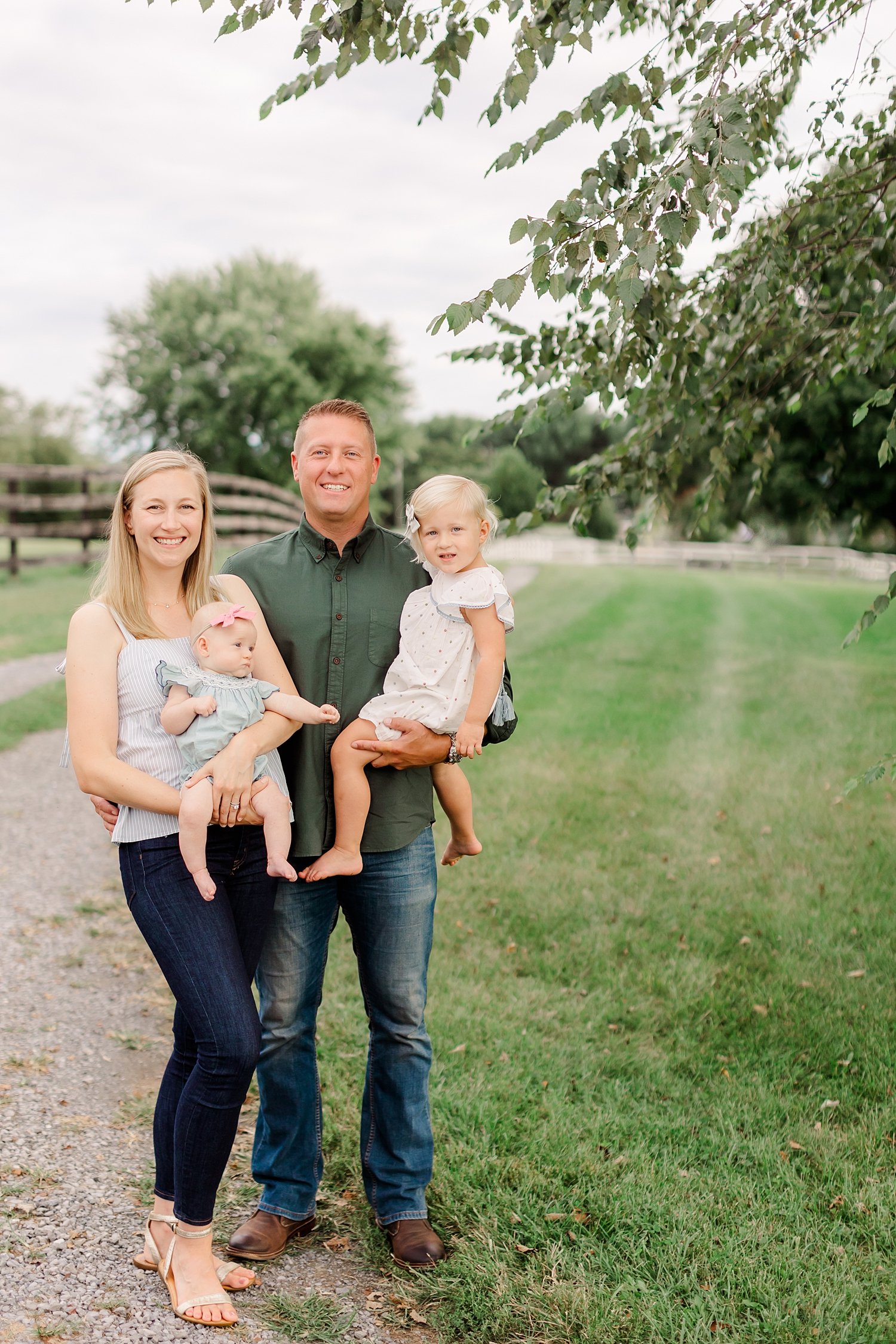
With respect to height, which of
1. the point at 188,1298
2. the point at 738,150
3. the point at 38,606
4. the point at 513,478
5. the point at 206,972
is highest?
the point at 513,478

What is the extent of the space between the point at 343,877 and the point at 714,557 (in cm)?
4240

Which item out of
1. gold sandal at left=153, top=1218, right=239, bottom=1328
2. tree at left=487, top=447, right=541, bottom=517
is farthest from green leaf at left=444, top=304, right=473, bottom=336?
tree at left=487, top=447, right=541, bottom=517

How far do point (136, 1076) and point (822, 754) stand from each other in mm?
6285

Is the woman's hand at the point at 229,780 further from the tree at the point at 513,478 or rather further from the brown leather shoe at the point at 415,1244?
the tree at the point at 513,478

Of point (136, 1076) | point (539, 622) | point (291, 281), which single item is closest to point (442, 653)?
point (136, 1076)

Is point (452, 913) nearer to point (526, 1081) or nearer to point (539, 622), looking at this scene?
point (526, 1081)

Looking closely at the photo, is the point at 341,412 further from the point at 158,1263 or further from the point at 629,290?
the point at 158,1263

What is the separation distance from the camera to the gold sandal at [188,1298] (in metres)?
2.84

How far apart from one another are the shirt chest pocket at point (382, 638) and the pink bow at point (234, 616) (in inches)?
17.2

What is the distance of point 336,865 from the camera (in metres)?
3.07

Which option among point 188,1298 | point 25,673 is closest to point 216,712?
point 188,1298

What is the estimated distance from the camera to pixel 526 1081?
4.21 meters

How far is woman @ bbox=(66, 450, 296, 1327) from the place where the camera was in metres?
2.73

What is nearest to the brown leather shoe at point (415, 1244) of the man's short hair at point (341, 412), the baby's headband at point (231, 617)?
the baby's headband at point (231, 617)
